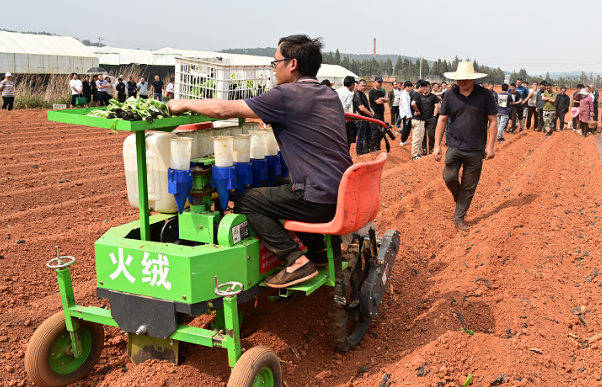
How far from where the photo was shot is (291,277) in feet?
10.6

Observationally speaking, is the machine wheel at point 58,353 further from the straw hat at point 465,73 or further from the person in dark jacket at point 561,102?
the person in dark jacket at point 561,102

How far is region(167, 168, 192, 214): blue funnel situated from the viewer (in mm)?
3051

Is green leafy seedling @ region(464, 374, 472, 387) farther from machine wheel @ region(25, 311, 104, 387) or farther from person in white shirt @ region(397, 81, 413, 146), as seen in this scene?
person in white shirt @ region(397, 81, 413, 146)

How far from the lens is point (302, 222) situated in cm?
327

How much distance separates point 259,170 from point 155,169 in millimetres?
739

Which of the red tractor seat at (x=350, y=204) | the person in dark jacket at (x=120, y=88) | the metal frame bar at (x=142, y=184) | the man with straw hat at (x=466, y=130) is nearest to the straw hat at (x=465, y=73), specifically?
the man with straw hat at (x=466, y=130)

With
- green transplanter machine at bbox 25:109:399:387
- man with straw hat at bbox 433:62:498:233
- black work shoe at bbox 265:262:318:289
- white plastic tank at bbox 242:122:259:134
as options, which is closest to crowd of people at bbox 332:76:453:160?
man with straw hat at bbox 433:62:498:233

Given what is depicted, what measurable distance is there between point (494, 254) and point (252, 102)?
3.39 meters

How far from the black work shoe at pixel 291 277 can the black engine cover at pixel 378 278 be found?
2.12 feet

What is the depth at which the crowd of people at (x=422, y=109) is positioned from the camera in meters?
11.0

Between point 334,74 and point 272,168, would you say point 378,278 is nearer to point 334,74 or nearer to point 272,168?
point 272,168

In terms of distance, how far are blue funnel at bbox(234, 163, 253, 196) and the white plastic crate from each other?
62cm

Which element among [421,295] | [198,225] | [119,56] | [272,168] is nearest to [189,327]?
[198,225]

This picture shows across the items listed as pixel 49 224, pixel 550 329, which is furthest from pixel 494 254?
pixel 49 224
